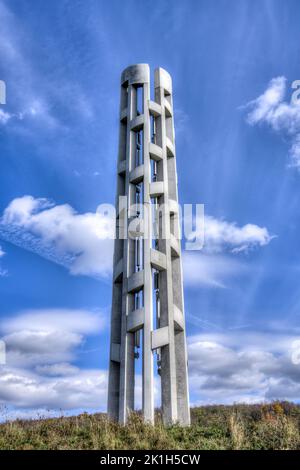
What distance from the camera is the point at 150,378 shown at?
56.5ft

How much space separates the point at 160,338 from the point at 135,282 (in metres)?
2.48

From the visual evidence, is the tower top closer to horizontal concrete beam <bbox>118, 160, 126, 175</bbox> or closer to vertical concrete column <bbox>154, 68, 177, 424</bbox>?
vertical concrete column <bbox>154, 68, 177, 424</bbox>

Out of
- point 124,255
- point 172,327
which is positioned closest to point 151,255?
point 124,255

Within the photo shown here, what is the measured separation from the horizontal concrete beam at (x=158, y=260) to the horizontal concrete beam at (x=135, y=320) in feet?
6.63

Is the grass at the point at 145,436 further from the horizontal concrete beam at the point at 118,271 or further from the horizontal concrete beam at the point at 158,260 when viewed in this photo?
the horizontal concrete beam at the point at 118,271

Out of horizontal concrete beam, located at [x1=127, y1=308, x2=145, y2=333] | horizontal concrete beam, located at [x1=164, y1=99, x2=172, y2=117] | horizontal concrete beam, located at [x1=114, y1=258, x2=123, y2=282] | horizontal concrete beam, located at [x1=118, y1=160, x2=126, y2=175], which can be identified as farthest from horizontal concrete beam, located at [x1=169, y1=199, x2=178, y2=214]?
horizontal concrete beam, located at [x1=127, y1=308, x2=145, y2=333]

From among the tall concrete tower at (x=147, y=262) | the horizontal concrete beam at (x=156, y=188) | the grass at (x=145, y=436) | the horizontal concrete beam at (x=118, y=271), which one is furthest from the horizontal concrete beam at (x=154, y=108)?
the grass at (x=145, y=436)

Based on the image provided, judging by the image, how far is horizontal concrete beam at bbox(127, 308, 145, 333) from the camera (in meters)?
18.2

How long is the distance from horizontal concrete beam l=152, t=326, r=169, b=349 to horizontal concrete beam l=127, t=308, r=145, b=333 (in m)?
0.65

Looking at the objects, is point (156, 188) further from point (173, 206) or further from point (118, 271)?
point (118, 271)

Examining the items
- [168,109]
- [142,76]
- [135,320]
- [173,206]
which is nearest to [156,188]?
[173,206]

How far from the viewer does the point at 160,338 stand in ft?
59.1
